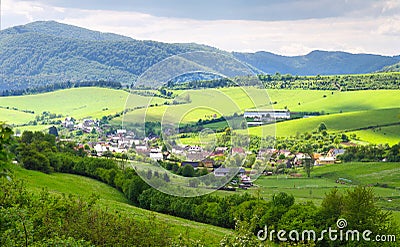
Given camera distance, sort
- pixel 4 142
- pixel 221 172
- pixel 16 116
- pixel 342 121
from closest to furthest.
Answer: pixel 4 142 < pixel 221 172 < pixel 342 121 < pixel 16 116

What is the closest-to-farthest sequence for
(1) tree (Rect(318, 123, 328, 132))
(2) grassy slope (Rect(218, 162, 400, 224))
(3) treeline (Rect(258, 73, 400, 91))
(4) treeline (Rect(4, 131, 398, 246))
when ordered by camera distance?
1. (4) treeline (Rect(4, 131, 398, 246))
2. (2) grassy slope (Rect(218, 162, 400, 224))
3. (1) tree (Rect(318, 123, 328, 132))
4. (3) treeline (Rect(258, 73, 400, 91))

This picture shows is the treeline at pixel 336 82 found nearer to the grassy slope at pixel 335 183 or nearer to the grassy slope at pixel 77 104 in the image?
the grassy slope at pixel 77 104

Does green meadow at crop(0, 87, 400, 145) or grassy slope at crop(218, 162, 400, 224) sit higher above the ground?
green meadow at crop(0, 87, 400, 145)

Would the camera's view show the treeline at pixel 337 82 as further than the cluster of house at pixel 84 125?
Yes

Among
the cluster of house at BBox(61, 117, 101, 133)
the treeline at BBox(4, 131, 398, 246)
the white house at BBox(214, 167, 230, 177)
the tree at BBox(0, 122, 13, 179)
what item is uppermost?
the tree at BBox(0, 122, 13, 179)

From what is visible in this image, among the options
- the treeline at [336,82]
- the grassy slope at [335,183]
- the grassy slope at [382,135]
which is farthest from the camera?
the treeline at [336,82]

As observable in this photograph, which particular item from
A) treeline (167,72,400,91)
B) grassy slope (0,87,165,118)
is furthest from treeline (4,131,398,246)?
grassy slope (0,87,165,118)

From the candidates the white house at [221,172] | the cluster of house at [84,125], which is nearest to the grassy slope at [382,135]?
the cluster of house at [84,125]

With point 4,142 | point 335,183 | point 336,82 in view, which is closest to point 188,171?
point 4,142

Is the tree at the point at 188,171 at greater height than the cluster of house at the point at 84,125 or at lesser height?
greater

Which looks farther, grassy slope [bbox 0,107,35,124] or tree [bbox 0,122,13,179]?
grassy slope [bbox 0,107,35,124]

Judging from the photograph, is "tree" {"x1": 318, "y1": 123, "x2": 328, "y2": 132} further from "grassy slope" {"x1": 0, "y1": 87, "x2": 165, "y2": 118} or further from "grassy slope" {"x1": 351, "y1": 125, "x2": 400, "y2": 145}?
"grassy slope" {"x1": 0, "y1": 87, "x2": 165, "y2": 118}

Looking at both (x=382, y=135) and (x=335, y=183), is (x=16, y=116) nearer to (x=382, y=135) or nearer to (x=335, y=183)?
(x=382, y=135)
